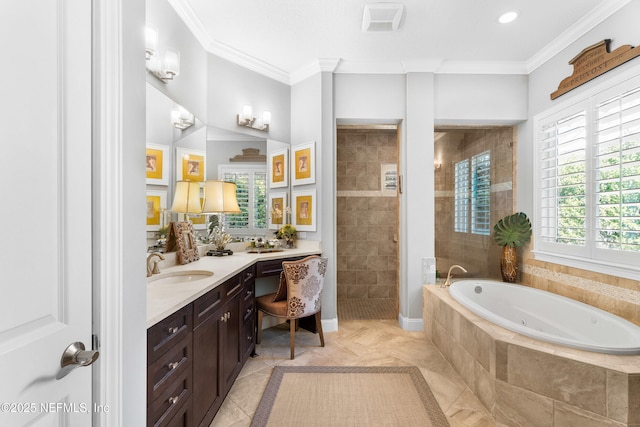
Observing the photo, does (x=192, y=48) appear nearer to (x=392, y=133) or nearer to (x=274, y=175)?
(x=274, y=175)

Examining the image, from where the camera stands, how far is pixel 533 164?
3010 millimetres

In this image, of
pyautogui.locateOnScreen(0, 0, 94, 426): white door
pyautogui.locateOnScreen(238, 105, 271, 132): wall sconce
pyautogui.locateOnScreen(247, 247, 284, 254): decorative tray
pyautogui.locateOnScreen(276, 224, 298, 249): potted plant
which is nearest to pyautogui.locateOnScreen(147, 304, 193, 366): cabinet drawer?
pyautogui.locateOnScreen(0, 0, 94, 426): white door

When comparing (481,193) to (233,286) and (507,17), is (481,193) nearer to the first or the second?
(507,17)

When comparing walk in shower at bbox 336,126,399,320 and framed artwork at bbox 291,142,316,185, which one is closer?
framed artwork at bbox 291,142,316,185

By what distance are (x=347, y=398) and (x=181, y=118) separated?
2.40m

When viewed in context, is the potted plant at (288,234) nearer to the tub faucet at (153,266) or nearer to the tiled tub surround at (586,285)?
the tub faucet at (153,266)

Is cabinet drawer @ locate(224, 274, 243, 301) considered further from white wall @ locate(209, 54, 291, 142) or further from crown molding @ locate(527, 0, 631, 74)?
crown molding @ locate(527, 0, 631, 74)

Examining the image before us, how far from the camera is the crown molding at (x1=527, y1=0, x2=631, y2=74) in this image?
218 centimetres

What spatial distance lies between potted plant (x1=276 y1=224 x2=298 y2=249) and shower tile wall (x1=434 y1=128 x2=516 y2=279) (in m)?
1.67

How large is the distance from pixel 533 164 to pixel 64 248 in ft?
12.2

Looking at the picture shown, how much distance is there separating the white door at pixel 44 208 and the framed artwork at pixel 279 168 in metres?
2.38

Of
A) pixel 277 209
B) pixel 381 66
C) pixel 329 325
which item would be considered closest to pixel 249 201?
Result: pixel 277 209

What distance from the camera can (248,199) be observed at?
9.80ft

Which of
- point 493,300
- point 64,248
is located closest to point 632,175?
point 493,300
